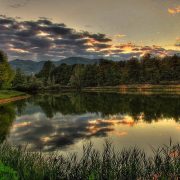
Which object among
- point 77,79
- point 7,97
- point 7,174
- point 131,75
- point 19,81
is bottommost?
point 7,97

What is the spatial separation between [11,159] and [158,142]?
1545cm

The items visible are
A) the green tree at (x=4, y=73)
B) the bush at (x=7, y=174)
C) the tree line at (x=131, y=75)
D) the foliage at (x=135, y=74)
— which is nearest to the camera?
the bush at (x=7, y=174)

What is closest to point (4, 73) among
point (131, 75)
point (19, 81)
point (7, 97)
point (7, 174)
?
point (7, 97)

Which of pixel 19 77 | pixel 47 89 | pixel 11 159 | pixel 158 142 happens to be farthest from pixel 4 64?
pixel 11 159

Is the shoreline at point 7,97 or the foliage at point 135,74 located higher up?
the foliage at point 135,74

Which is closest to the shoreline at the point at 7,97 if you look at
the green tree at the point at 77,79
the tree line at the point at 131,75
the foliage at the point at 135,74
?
the tree line at the point at 131,75

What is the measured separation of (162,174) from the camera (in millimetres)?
14016

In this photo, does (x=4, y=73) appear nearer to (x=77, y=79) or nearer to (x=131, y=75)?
(x=77, y=79)

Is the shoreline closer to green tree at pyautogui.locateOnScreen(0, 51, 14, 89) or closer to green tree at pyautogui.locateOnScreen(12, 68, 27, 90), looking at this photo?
green tree at pyautogui.locateOnScreen(0, 51, 14, 89)

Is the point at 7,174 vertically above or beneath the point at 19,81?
beneath

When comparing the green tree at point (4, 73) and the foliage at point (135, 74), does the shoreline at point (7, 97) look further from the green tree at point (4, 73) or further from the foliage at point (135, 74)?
the foliage at point (135, 74)

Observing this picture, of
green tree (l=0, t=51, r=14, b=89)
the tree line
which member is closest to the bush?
green tree (l=0, t=51, r=14, b=89)

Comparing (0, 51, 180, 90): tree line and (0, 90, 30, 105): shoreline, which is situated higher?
(0, 51, 180, 90): tree line

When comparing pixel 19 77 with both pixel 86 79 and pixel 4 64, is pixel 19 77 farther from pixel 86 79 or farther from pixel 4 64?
pixel 86 79
